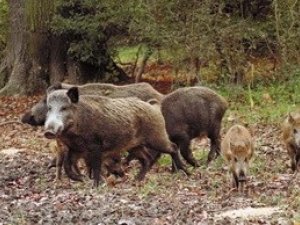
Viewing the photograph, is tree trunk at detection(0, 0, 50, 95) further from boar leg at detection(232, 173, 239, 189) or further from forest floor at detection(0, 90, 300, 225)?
boar leg at detection(232, 173, 239, 189)

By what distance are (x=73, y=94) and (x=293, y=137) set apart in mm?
3092

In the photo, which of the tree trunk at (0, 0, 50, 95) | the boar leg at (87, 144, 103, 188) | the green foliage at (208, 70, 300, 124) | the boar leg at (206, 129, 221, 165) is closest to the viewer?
the boar leg at (87, 144, 103, 188)

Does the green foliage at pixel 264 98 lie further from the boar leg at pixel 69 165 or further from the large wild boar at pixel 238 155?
the large wild boar at pixel 238 155

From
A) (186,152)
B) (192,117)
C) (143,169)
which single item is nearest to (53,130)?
(143,169)

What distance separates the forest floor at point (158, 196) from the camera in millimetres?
9180

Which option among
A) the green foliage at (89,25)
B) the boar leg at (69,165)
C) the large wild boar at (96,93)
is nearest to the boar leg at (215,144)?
the large wild boar at (96,93)

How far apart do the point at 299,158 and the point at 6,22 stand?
66.0 feet

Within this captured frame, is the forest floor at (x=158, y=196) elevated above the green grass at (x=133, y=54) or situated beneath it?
situated beneath

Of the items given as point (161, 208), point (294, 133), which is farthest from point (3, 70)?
point (161, 208)

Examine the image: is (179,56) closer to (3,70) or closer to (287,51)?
(287,51)

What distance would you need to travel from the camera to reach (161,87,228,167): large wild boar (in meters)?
14.8

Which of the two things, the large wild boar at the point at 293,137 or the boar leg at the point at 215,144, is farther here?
the boar leg at the point at 215,144

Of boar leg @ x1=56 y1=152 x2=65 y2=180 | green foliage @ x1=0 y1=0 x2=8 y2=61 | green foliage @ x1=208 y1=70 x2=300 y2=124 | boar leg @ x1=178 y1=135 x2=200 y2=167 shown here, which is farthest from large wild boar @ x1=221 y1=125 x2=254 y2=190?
green foliage @ x1=0 y1=0 x2=8 y2=61

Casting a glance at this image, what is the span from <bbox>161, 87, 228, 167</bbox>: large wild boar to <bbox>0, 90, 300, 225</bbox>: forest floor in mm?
421
